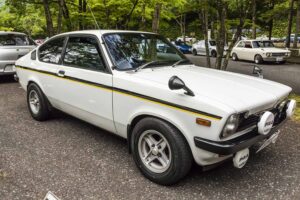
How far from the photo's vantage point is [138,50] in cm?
404

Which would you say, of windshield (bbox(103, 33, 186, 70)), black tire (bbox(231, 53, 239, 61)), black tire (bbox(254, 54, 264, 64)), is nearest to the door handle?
windshield (bbox(103, 33, 186, 70))

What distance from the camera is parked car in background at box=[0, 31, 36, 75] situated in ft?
29.4

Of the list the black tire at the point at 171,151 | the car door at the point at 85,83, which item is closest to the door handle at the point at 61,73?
the car door at the point at 85,83

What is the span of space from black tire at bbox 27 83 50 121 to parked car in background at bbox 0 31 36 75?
4161mm

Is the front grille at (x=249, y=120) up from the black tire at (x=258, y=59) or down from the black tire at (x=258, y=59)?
up

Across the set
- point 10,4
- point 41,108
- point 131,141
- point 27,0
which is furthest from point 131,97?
point 10,4

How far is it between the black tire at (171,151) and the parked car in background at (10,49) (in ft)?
23.5

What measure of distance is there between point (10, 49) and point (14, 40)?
908mm

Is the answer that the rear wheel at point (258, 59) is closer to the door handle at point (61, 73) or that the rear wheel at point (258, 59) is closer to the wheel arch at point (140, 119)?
the door handle at point (61, 73)

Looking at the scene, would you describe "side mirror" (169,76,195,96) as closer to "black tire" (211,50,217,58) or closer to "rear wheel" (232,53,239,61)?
"rear wheel" (232,53,239,61)

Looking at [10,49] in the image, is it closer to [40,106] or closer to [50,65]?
[40,106]

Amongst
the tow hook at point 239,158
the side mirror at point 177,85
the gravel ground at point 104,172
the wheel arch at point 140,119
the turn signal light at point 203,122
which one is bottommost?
the gravel ground at point 104,172

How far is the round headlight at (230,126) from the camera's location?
2.72m

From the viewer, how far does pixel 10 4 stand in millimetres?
12805
